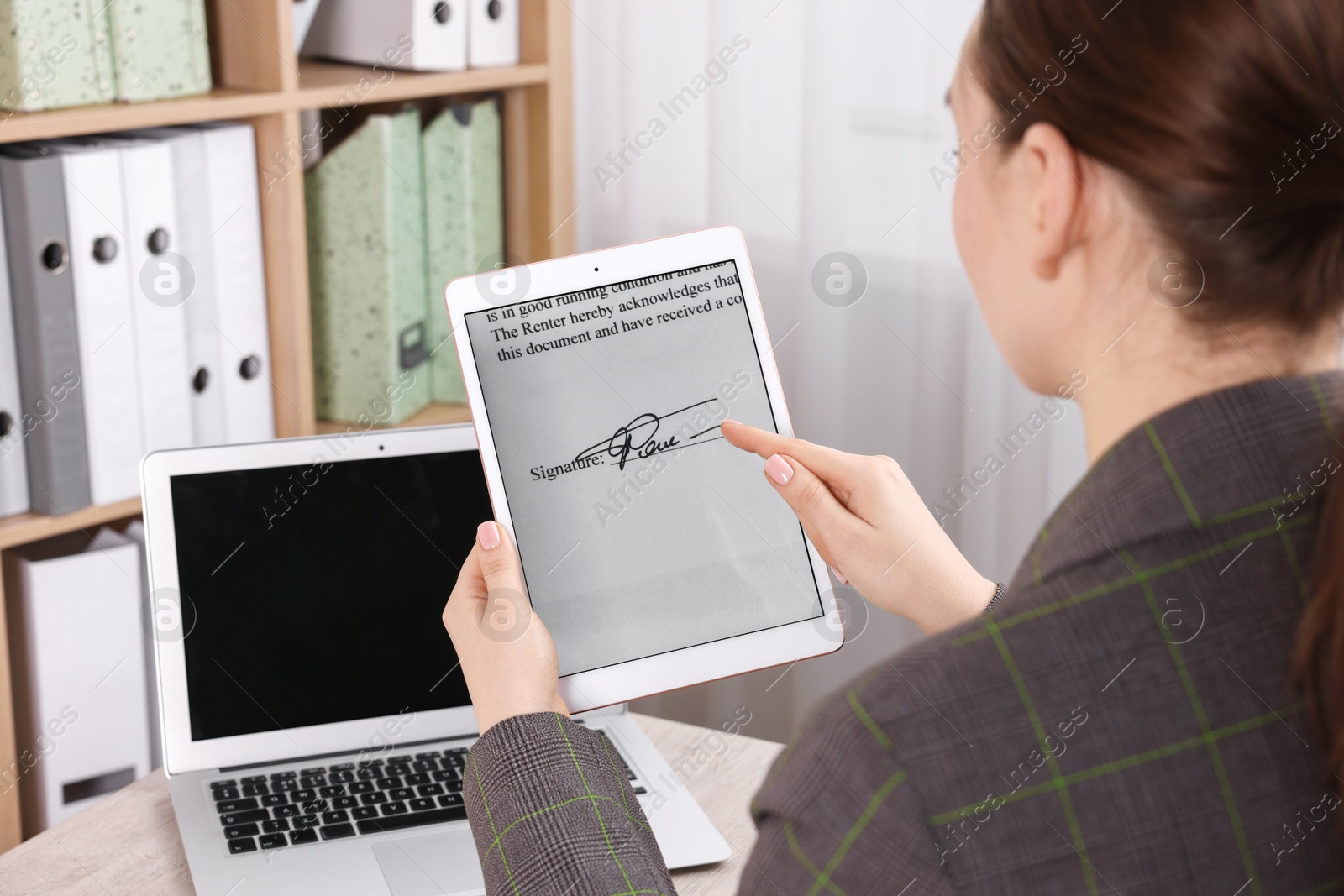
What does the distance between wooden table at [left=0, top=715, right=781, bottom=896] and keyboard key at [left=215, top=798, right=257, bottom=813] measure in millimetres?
41

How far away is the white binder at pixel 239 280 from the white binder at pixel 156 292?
0.04 metres

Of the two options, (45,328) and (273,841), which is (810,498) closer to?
(273,841)

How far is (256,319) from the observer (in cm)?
125

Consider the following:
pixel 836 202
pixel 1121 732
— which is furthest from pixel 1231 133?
pixel 836 202

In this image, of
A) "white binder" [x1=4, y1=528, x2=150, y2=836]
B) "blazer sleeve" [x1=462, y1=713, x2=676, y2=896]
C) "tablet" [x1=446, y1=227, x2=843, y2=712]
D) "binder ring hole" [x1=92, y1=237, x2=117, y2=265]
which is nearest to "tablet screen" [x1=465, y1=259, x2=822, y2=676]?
"tablet" [x1=446, y1=227, x2=843, y2=712]

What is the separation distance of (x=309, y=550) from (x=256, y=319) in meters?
0.36

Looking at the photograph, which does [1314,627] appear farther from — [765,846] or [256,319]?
[256,319]

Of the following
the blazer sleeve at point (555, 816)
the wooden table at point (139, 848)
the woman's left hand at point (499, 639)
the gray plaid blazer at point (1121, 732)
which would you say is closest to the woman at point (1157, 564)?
the gray plaid blazer at point (1121, 732)

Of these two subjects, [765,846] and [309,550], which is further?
[309,550]

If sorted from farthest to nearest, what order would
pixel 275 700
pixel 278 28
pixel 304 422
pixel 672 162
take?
1. pixel 672 162
2. pixel 304 422
3. pixel 278 28
4. pixel 275 700

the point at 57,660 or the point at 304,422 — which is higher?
the point at 304,422

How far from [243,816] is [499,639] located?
1.08ft

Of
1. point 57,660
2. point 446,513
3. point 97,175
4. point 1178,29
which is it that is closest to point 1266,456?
point 1178,29

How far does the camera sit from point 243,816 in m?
0.93
